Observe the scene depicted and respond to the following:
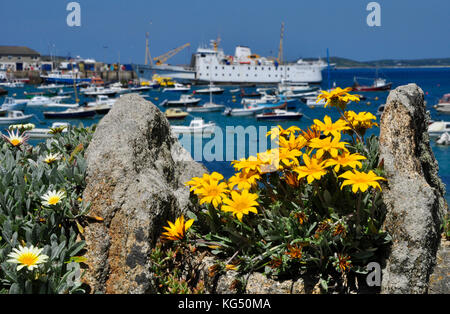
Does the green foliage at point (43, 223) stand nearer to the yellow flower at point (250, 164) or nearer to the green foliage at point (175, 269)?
the green foliage at point (175, 269)

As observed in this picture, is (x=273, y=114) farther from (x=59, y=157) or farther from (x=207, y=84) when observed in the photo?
(x=207, y=84)

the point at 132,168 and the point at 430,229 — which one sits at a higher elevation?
the point at 132,168

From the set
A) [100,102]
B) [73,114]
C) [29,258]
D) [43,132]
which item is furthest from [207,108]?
[29,258]

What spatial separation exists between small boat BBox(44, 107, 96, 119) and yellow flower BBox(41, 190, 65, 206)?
53565 mm

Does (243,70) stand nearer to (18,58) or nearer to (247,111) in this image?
(247,111)

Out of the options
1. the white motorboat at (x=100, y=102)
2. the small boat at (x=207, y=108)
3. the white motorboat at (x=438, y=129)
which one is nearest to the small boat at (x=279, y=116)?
the small boat at (x=207, y=108)

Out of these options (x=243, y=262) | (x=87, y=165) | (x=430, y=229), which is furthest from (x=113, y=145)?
(x=430, y=229)

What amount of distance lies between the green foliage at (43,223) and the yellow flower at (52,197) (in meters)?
0.05

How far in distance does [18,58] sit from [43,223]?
194 metres

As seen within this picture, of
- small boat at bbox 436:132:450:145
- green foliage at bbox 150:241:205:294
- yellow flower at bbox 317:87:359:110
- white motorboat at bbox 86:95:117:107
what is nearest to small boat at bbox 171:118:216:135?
small boat at bbox 436:132:450:145

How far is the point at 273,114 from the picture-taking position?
54406 mm

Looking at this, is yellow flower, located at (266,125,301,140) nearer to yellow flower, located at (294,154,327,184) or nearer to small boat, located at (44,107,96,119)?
A: yellow flower, located at (294,154,327,184)
